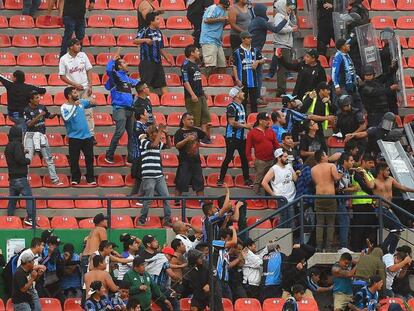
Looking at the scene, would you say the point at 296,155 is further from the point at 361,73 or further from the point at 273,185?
the point at 361,73

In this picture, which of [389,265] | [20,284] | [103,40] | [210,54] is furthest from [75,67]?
[389,265]

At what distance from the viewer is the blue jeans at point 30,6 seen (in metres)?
35.2

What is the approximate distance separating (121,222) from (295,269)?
9.92 ft

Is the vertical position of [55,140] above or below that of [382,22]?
below

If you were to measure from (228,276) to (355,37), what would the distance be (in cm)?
656

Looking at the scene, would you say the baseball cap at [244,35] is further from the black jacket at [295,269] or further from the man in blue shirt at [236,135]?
the black jacket at [295,269]

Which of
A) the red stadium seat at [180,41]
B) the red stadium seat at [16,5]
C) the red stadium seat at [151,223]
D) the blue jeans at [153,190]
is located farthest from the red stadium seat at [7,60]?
the red stadium seat at [151,223]

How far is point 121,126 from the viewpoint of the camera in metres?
31.5

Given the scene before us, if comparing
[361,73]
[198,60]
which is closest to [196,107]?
[198,60]

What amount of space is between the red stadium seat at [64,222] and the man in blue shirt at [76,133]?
117cm

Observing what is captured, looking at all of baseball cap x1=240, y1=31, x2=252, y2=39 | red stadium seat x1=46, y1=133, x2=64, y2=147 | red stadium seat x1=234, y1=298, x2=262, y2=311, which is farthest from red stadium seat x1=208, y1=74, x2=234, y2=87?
red stadium seat x1=234, y1=298, x2=262, y2=311

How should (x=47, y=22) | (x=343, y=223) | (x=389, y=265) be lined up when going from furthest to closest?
1. (x=47, y=22)
2. (x=343, y=223)
3. (x=389, y=265)

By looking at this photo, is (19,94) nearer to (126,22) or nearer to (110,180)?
(110,180)

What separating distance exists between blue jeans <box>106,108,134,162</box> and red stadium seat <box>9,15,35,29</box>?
388cm
